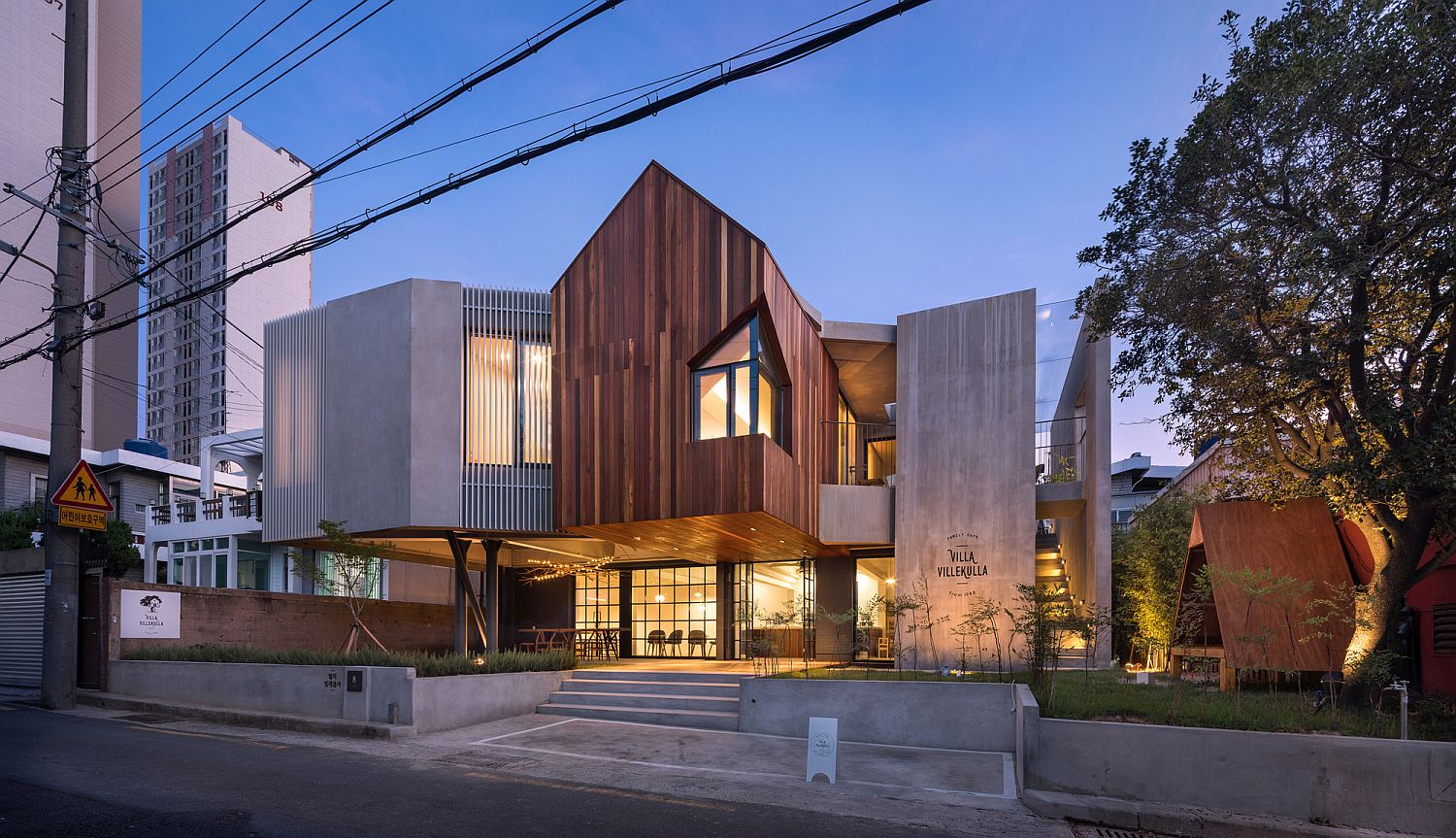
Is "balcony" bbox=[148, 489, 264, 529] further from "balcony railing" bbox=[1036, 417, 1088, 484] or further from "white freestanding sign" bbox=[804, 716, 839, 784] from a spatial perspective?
"balcony railing" bbox=[1036, 417, 1088, 484]

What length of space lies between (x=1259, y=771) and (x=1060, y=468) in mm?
11226

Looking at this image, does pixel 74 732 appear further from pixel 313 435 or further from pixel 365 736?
pixel 313 435

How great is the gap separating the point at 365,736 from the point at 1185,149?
1364cm

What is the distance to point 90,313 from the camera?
14.2 m

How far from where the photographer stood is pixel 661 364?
15.4 metres

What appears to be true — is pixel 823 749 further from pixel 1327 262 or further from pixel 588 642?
pixel 588 642

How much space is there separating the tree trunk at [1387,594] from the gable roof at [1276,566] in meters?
0.87

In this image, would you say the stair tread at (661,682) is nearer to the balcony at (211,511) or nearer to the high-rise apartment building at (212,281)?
the balcony at (211,511)

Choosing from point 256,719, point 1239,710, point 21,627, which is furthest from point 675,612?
point 1239,710

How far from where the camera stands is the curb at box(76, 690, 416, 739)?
1159 centimetres

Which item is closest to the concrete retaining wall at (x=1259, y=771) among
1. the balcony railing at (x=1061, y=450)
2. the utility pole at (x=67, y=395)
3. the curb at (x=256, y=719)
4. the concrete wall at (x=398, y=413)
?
the curb at (x=256, y=719)

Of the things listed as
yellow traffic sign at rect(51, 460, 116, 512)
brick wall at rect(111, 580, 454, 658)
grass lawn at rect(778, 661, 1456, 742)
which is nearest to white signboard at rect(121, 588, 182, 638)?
brick wall at rect(111, 580, 454, 658)

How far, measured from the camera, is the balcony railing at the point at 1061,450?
18266 millimetres

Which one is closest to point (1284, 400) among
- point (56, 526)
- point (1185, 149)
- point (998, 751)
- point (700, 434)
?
point (1185, 149)
